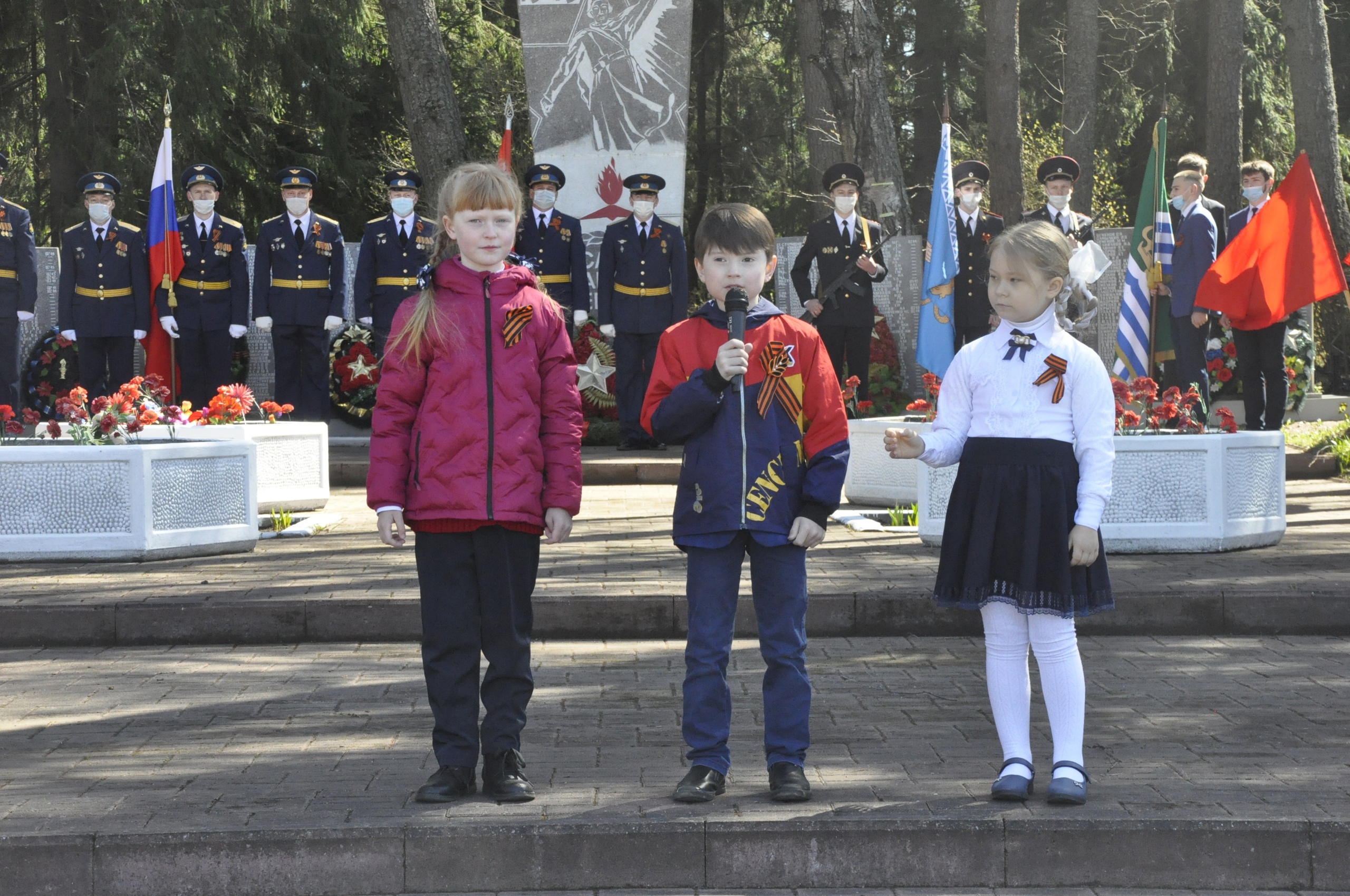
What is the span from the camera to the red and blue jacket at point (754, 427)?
4.02 meters

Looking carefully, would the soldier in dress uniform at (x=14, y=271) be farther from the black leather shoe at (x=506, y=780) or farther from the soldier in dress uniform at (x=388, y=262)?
the black leather shoe at (x=506, y=780)

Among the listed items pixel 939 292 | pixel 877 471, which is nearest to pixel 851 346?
pixel 939 292

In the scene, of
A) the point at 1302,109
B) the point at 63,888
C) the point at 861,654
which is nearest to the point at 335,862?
the point at 63,888

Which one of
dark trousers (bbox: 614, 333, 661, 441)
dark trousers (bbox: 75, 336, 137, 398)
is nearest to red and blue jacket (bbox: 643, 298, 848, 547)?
dark trousers (bbox: 614, 333, 661, 441)

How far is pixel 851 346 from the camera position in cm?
1309

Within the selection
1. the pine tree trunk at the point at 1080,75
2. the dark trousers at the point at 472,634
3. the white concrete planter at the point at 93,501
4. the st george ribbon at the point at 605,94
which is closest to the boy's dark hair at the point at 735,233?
the dark trousers at the point at 472,634

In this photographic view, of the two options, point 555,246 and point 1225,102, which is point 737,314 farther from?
point 1225,102

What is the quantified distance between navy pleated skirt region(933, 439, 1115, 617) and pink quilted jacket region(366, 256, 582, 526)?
3.58 ft

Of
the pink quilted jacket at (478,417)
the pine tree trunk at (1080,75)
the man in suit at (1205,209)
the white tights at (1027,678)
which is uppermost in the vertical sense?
the pine tree trunk at (1080,75)

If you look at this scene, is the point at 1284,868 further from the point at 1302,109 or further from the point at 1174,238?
the point at 1302,109

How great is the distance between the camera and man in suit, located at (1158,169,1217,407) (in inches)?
481

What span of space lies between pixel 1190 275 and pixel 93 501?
8.84m

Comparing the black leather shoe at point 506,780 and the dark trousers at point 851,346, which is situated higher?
the dark trousers at point 851,346

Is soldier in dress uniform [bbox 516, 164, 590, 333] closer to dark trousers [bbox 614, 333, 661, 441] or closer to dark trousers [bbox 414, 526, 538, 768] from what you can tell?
dark trousers [bbox 614, 333, 661, 441]
